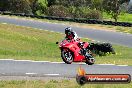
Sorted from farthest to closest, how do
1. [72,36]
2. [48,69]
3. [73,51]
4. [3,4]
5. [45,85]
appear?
1. [3,4]
2. [48,69]
3. [73,51]
4. [72,36]
5. [45,85]

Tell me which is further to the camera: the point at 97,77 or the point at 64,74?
the point at 64,74

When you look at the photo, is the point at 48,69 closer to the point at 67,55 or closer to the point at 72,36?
the point at 67,55

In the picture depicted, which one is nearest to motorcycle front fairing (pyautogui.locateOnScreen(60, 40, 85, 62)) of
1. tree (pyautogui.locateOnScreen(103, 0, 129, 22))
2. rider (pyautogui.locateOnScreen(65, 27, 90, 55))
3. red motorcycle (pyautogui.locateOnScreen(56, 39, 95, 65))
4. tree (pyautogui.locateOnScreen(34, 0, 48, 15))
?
red motorcycle (pyautogui.locateOnScreen(56, 39, 95, 65))

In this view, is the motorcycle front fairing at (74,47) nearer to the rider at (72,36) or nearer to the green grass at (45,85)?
the rider at (72,36)

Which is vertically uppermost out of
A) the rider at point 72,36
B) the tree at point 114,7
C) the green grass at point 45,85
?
the rider at point 72,36

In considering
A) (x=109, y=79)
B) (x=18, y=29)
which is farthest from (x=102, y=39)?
(x=109, y=79)

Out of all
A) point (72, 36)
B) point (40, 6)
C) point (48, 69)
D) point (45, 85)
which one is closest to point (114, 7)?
point (40, 6)

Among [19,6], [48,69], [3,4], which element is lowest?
[3,4]

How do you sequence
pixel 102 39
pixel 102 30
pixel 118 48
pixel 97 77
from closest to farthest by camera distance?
pixel 97 77
pixel 118 48
pixel 102 39
pixel 102 30

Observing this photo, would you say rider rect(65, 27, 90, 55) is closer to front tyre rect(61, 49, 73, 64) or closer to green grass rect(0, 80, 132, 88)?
front tyre rect(61, 49, 73, 64)

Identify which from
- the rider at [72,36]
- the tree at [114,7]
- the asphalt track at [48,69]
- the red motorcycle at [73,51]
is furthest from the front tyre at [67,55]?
the tree at [114,7]

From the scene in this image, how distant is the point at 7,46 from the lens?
25922 mm

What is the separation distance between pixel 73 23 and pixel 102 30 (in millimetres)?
7588

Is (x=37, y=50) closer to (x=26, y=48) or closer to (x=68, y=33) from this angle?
(x=26, y=48)
